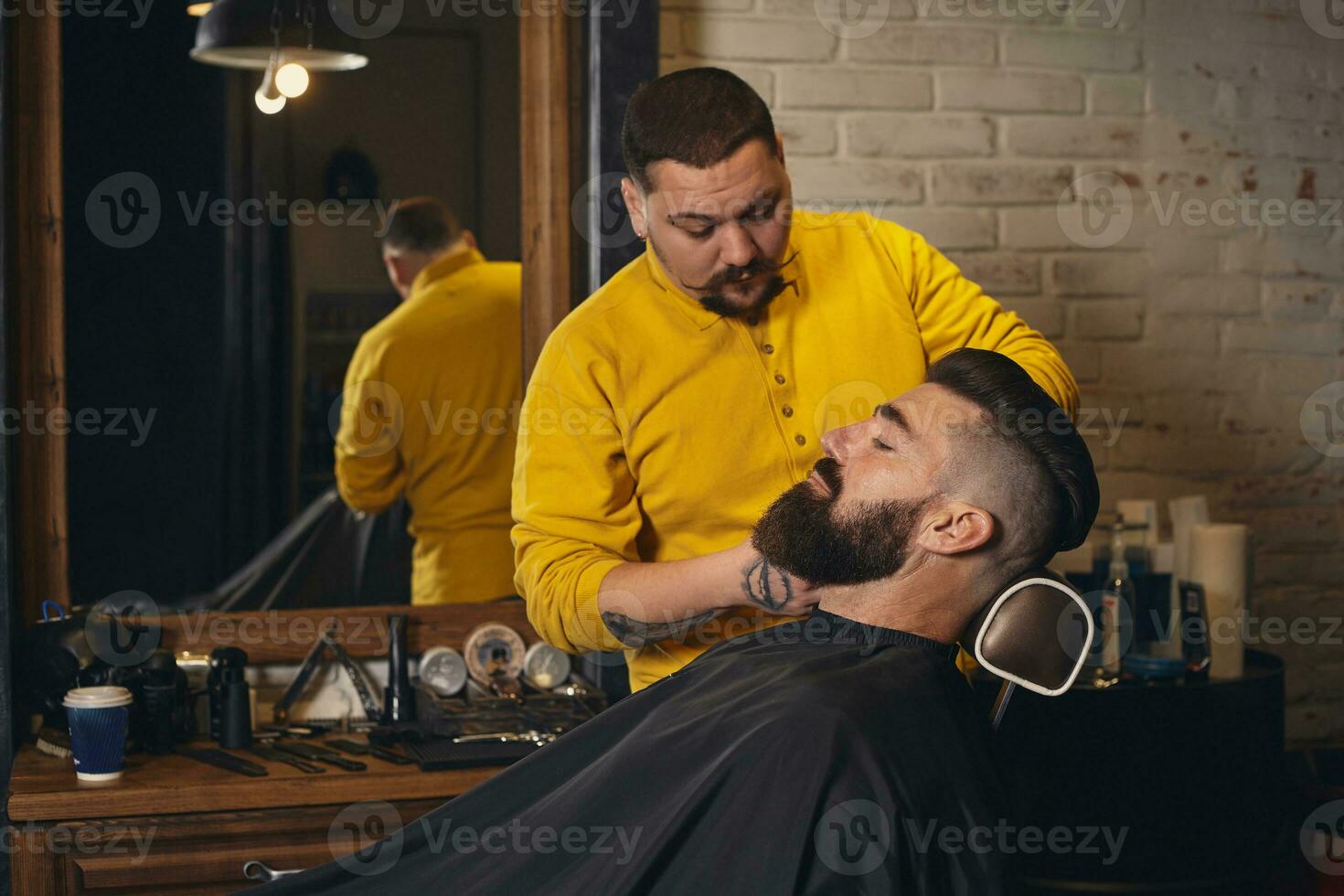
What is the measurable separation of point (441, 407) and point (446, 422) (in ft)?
0.11

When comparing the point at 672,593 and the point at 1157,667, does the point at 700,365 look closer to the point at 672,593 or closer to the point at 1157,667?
the point at 672,593

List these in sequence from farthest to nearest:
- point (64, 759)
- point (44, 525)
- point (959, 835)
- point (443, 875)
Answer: point (44, 525) < point (64, 759) < point (443, 875) < point (959, 835)

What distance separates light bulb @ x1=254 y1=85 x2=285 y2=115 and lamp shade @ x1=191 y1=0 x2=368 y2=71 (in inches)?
1.8

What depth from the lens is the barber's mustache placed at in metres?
1.65

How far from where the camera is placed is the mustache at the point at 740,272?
1872 millimetres

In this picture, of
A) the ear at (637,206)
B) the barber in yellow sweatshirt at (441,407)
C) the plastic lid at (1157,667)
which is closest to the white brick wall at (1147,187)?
the plastic lid at (1157,667)

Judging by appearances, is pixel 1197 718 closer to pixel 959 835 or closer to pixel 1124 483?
pixel 1124 483

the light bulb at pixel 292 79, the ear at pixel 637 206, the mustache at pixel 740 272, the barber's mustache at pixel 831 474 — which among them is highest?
the light bulb at pixel 292 79

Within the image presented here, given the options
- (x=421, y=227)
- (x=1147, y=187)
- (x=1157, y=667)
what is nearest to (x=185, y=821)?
(x=421, y=227)

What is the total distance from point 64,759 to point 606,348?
3.74 ft

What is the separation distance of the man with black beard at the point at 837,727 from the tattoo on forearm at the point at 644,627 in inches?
3.6

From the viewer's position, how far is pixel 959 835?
133cm

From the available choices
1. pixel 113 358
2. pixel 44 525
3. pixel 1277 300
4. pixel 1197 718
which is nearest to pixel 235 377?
pixel 113 358

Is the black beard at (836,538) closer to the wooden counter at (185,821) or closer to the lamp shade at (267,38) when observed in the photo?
the wooden counter at (185,821)
